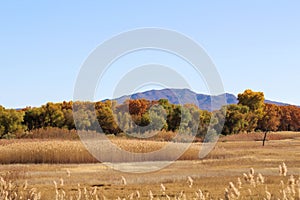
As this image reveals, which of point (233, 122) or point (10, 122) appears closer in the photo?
point (10, 122)

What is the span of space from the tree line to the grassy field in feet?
104

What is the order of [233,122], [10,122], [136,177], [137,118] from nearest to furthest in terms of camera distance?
[136,177], [10,122], [137,118], [233,122]

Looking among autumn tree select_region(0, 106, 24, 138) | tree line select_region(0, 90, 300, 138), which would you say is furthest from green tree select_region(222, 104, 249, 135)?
autumn tree select_region(0, 106, 24, 138)

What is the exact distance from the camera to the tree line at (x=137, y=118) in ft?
274

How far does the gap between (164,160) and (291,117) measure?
109460mm

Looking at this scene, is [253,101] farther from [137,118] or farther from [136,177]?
[136,177]

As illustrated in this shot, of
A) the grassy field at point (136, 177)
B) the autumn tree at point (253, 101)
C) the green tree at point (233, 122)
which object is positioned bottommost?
the grassy field at point (136, 177)

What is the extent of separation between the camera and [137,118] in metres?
86.3

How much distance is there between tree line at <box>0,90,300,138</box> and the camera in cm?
8344

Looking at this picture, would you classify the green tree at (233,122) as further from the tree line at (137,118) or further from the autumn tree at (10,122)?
the autumn tree at (10,122)

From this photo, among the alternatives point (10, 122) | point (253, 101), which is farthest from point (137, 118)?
point (253, 101)

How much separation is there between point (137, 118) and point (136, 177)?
192 feet

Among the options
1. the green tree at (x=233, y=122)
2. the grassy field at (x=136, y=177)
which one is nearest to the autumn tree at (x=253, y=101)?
the green tree at (x=233, y=122)

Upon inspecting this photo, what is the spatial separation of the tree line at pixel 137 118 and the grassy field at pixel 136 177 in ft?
104
